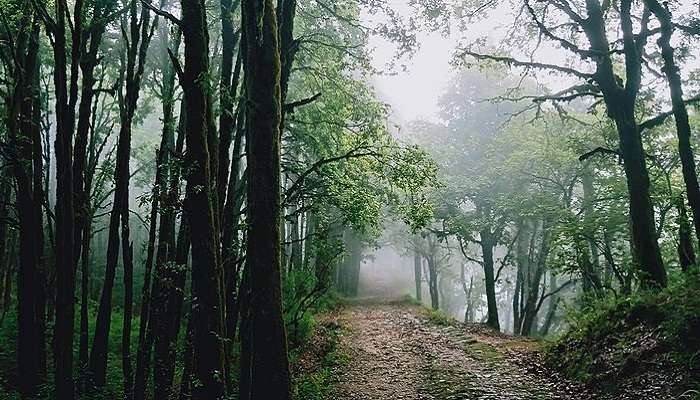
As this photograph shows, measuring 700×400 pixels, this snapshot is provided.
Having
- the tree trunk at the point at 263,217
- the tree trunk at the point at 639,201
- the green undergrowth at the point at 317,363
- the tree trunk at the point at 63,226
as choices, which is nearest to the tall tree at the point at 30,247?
the tree trunk at the point at 63,226

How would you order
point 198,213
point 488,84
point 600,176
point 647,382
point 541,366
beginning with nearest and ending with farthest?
1. point 198,213
2. point 647,382
3. point 541,366
4. point 600,176
5. point 488,84

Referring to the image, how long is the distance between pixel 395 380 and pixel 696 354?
17.4ft

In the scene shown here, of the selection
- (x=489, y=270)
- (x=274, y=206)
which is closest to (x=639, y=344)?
(x=274, y=206)

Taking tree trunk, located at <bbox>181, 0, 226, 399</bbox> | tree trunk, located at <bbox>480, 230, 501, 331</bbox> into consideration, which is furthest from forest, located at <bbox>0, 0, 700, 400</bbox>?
tree trunk, located at <bbox>480, 230, 501, 331</bbox>

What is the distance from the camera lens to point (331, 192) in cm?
997

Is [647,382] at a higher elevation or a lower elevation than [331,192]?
lower

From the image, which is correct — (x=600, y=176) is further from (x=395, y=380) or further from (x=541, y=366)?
(x=395, y=380)

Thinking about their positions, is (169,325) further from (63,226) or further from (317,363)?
(317,363)

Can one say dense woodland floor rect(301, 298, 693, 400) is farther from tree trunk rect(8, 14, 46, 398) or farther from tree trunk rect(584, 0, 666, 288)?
tree trunk rect(8, 14, 46, 398)

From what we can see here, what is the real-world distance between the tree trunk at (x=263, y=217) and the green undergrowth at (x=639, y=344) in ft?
16.2

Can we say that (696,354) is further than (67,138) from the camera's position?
No

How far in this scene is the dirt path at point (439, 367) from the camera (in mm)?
8383

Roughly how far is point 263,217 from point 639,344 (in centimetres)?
613

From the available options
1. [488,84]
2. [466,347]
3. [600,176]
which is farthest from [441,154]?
[466,347]
